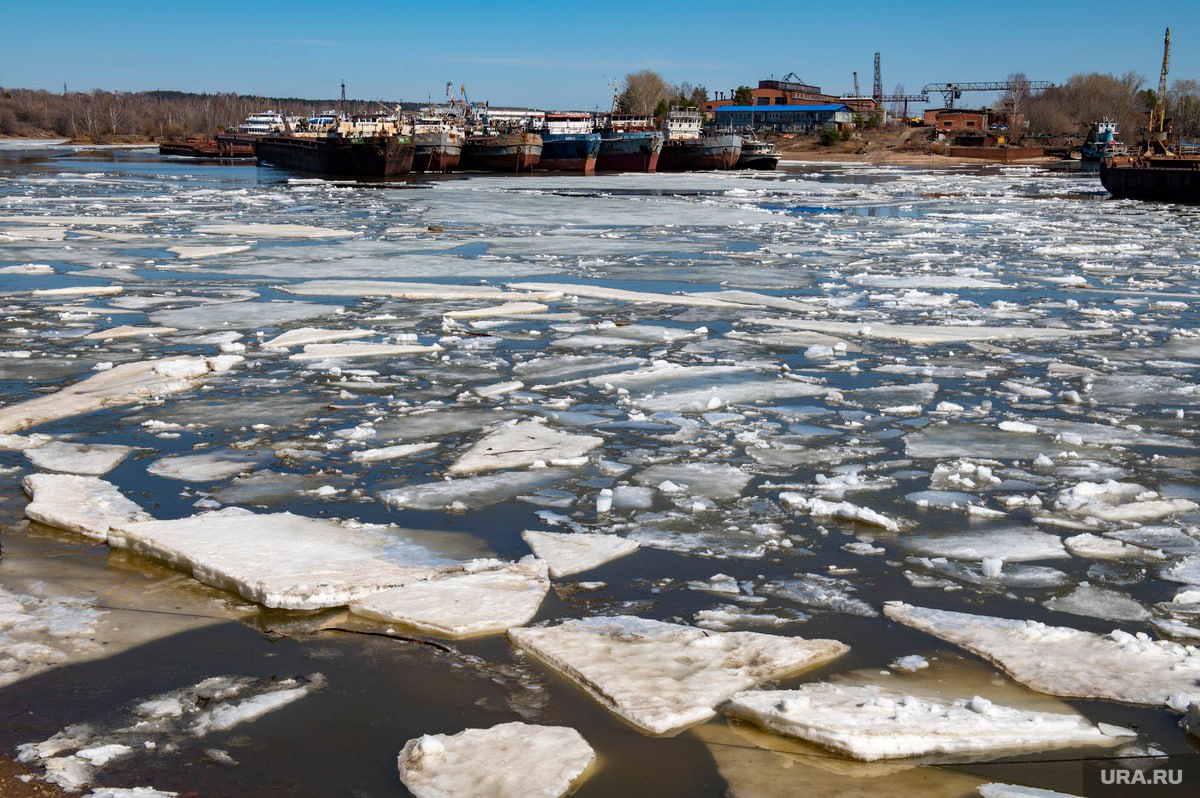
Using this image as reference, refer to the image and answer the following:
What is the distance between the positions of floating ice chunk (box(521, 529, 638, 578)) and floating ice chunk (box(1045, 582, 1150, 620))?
1.49 meters

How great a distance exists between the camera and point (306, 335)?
8.09 meters

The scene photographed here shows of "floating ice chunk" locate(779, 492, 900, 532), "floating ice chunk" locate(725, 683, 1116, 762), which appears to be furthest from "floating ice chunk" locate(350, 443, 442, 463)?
"floating ice chunk" locate(725, 683, 1116, 762)

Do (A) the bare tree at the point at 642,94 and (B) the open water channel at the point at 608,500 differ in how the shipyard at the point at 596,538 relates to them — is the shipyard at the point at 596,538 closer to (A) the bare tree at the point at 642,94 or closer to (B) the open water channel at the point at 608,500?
(B) the open water channel at the point at 608,500

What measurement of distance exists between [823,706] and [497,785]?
0.89 meters

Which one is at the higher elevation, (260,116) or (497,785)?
(260,116)

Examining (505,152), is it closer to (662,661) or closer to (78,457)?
(78,457)

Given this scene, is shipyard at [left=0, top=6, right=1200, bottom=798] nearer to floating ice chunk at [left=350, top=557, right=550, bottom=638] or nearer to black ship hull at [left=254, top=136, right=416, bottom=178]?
floating ice chunk at [left=350, top=557, right=550, bottom=638]

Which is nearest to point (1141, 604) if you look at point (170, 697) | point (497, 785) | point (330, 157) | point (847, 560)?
point (847, 560)

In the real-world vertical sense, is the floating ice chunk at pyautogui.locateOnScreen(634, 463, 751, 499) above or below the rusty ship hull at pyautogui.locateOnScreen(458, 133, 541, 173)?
below

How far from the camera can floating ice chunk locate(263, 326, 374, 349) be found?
7820mm

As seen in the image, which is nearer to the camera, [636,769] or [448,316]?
[636,769]

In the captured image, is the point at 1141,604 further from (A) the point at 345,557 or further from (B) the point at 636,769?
(A) the point at 345,557

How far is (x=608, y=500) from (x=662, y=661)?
1437 millimetres

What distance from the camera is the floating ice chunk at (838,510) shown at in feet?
13.9
